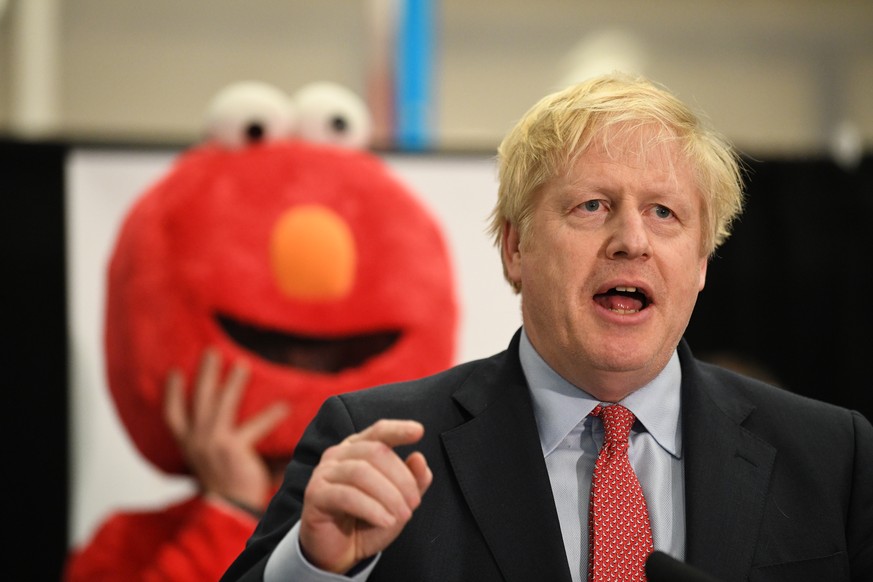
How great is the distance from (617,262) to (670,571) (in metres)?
0.33

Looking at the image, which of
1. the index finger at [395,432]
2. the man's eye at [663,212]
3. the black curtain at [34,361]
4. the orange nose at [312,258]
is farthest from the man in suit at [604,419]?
the black curtain at [34,361]

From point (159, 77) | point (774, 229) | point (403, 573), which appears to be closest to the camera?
point (403, 573)

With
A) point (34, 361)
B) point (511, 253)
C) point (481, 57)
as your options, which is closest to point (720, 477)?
point (511, 253)

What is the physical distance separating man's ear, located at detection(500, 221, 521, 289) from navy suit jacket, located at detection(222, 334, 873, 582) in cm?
9

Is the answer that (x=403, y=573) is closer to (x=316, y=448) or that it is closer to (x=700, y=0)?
(x=316, y=448)

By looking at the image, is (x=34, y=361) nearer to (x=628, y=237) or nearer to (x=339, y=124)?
(x=339, y=124)

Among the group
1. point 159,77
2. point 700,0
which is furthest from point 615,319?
point 700,0

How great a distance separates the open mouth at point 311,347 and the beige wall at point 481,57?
53.5 inches

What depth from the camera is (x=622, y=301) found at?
1.14 metres

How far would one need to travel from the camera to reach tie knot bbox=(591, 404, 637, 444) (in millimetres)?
1134

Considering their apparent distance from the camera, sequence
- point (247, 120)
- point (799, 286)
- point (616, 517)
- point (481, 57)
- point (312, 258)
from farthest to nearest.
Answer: point (481, 57) → point (799, 286) → point (247, 120) → point (312, 258) → point (616, 517)

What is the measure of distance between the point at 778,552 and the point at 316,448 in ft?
1.45

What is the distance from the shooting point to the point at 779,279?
3.05m

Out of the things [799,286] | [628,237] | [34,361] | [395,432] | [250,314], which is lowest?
[34,361]
